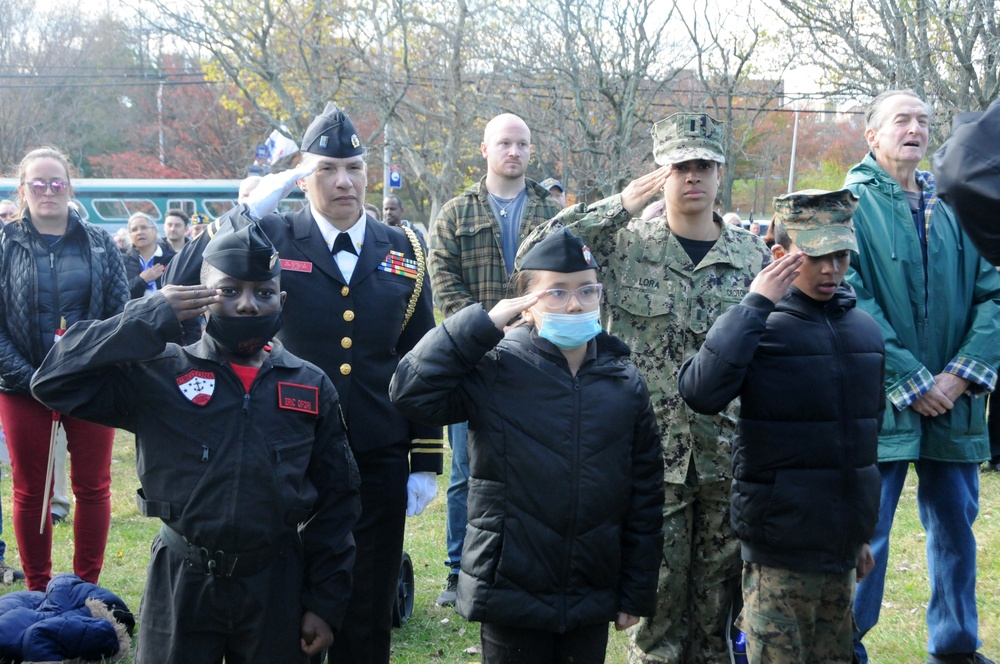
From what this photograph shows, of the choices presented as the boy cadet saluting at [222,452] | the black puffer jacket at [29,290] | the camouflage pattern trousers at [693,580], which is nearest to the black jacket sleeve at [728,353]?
the camouflage pattern trousers at [693,580]

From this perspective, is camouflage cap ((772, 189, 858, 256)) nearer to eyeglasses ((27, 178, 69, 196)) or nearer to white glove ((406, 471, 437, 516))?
white glove ((406, 471, 437, 516))

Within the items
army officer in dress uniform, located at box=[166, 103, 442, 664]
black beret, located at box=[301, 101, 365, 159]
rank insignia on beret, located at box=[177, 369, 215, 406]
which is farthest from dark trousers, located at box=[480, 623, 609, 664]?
black beret, located at box=[301, 101, 365, 159]

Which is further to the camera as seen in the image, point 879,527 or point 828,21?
point 828,21

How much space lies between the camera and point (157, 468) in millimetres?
3102

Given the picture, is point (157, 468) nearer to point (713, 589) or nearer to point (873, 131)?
point (713, 589)

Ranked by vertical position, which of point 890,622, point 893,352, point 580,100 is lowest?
point 890,622

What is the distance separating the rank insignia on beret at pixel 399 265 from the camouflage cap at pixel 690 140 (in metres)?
1.09

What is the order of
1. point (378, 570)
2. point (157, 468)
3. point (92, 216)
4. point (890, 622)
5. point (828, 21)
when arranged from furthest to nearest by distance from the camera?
point (92, 216) → point (828, 21) → point (890, 622) → point (378, 570) → point (157, 468)

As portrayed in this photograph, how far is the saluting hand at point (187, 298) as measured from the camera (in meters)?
3.04

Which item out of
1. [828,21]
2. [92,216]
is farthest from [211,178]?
[828,21]

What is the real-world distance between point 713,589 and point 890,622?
5.94 ft

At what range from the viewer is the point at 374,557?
3.92 metres

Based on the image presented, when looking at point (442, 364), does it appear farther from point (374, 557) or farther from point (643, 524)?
point (374, 557)

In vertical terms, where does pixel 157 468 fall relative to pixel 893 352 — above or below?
below
